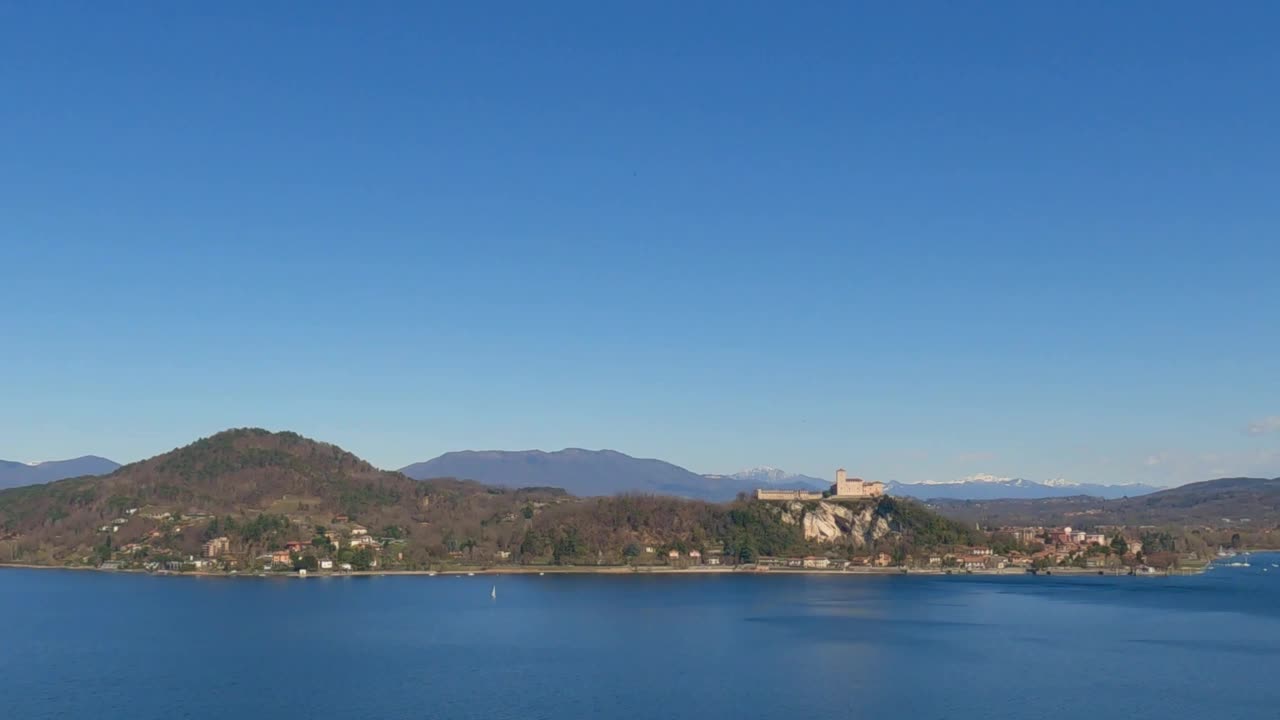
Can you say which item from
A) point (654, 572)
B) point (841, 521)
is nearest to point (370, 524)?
point (654, 572)

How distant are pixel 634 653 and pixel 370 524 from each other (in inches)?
2695

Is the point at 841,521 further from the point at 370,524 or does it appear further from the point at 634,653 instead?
the point at 634,653

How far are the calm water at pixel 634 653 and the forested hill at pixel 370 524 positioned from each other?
2068cm

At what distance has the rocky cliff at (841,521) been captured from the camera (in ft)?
315

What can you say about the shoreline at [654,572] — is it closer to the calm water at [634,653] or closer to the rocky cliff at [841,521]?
the rocky cliff at [841,521]

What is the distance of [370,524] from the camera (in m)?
107

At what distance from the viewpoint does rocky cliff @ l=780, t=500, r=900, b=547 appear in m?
96.1

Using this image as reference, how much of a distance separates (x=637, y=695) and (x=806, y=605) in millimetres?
27210

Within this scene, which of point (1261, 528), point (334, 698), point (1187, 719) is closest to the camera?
point (1187, 719)

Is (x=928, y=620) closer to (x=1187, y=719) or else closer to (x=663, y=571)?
(x=1187, y=719)

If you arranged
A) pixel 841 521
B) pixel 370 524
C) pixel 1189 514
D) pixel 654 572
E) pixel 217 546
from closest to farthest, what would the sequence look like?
pixel 654 572 → pixel 217 546 → pixel 841 521 → pixel 370 524 → pixel 1189 514

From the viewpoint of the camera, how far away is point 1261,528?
148 meters

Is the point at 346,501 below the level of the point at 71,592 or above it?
above

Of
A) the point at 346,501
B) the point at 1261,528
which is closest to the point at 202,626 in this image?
the point at 346,501
